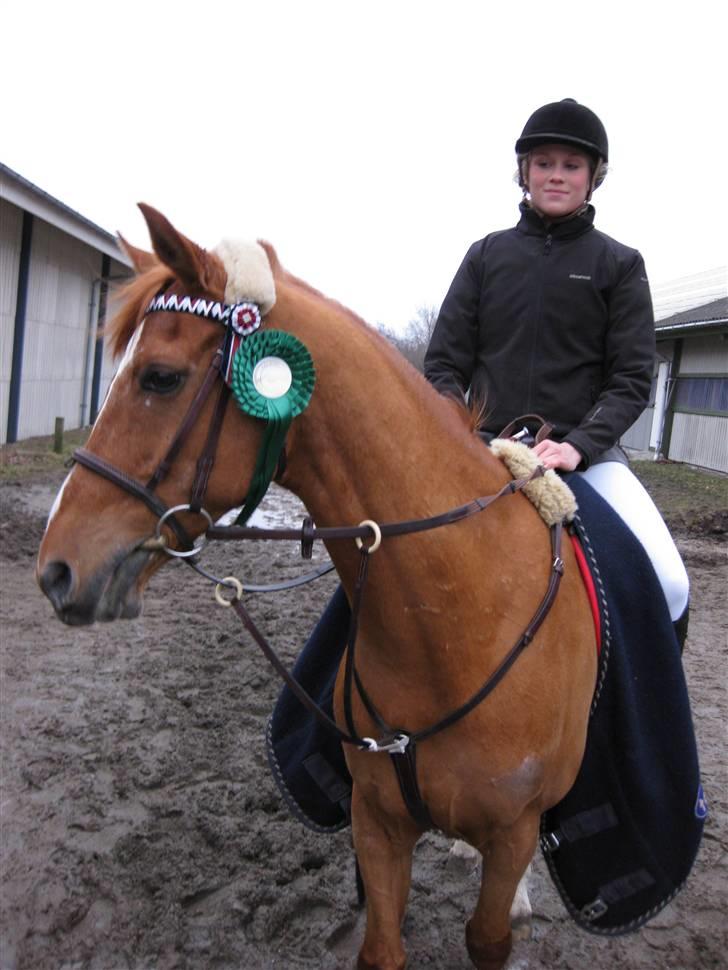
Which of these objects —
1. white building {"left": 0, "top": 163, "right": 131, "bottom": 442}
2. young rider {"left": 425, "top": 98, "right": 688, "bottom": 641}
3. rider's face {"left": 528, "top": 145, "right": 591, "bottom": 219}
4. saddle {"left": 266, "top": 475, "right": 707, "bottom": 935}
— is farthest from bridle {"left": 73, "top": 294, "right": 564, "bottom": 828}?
white building {"left": 0, "top": 163, "right": 131, "bottom": 442}

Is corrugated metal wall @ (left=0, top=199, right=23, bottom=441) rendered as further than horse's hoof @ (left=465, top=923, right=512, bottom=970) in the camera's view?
Yes

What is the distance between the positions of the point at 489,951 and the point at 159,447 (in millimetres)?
1795

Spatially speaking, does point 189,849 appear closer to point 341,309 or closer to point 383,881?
point 383,881

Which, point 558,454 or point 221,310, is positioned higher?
point 221,310

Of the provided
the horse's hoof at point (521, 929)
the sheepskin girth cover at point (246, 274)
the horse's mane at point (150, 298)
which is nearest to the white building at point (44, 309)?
the horse's mane at point (150, 298)

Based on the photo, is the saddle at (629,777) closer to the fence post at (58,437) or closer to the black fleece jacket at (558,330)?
the black fleece jacket at (558,330)

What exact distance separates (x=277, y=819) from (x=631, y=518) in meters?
2.09

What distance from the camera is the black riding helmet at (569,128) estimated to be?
2.63 meters

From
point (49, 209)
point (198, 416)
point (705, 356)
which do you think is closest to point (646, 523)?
point (198, 416)

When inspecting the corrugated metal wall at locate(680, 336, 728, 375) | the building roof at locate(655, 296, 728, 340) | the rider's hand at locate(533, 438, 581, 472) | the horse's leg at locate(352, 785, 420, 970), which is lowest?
the horse's leg at locate(352, 785, 420, 970)

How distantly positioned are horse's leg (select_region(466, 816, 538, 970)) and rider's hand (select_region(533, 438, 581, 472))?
103 centimetres

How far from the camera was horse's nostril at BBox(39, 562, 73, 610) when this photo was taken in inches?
63.5

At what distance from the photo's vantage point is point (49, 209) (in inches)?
526

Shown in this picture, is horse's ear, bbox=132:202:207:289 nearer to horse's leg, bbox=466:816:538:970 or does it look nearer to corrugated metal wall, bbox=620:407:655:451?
horse's leg, bbox=466:816:538:970
